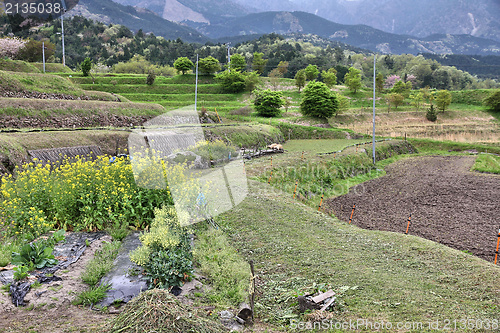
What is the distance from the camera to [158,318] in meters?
4.68

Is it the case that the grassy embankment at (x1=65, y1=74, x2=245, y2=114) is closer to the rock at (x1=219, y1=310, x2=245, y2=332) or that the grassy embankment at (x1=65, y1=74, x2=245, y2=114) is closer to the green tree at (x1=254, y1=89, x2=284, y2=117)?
the green tree at (x1=254, y1=89, x2=284, y2=117)

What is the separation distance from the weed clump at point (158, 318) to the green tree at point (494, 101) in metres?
65.3

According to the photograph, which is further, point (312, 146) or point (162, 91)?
point (162, 91)

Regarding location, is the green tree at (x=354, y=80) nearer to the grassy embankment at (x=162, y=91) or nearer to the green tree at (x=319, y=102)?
the grassy embankment at (x=162, y=91)

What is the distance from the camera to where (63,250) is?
7.84 metres

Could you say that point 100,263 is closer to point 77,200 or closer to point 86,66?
point 77,200

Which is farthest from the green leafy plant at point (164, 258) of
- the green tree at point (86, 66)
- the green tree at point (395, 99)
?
the green tree at point (395, 99)

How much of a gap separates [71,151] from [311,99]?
3288 cm

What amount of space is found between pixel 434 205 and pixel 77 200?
53.2 ft

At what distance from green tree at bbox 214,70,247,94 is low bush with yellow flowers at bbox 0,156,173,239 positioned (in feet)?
168

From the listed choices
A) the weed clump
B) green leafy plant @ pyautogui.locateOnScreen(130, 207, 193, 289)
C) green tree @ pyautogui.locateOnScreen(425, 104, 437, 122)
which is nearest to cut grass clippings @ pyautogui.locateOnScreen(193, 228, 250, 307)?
green leafy plant @ pyautogui.locateOnScreen(130, 207, 193, 289)

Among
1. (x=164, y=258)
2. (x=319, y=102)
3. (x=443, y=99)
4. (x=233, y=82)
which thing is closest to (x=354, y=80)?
(x=443, y=99)

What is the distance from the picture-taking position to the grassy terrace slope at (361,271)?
637 centimetres

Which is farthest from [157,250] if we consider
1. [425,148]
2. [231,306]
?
[425,148]
